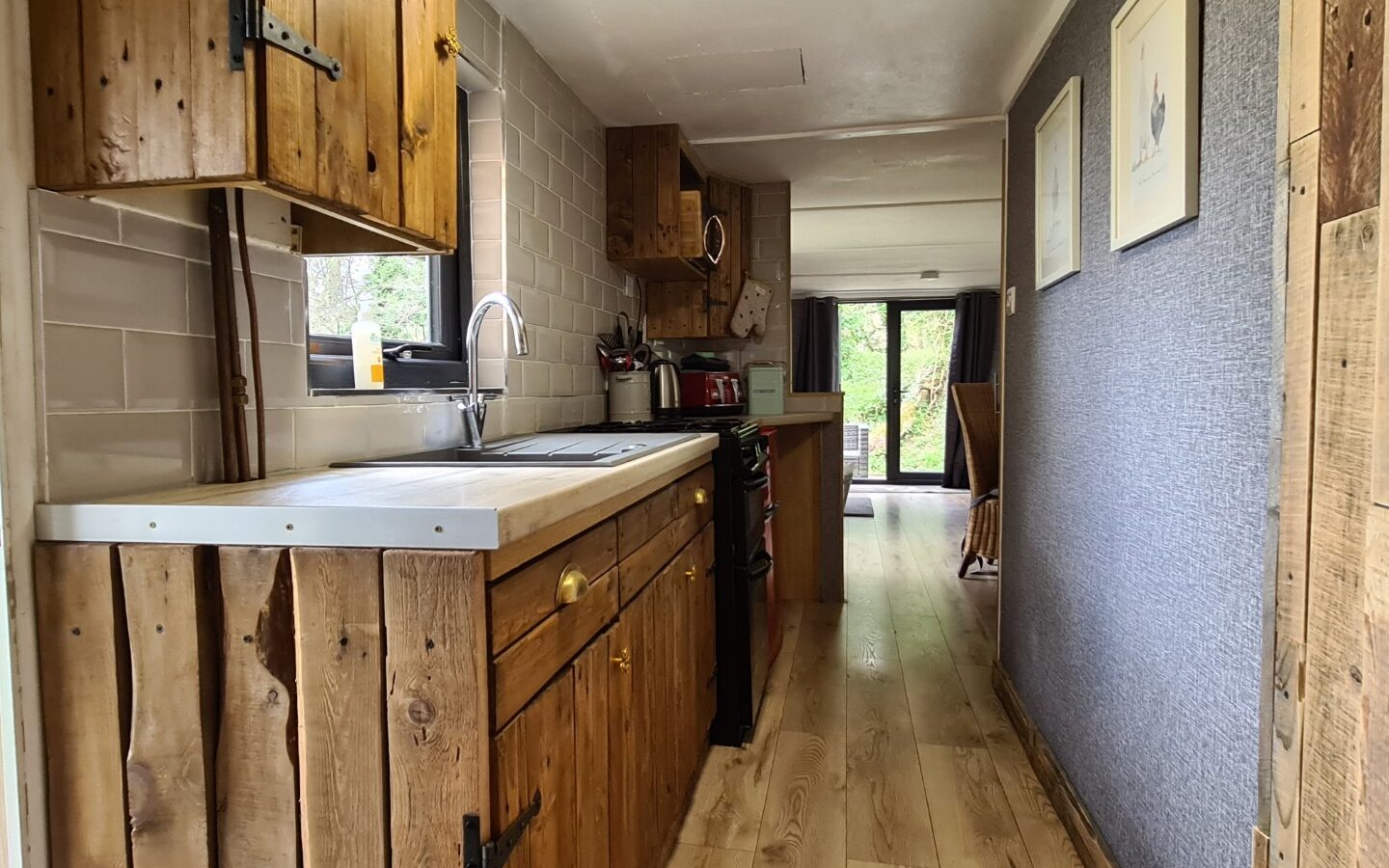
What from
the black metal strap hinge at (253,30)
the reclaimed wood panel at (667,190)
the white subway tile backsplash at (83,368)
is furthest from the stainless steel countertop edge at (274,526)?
the reclaimed wood panel at (667,190)

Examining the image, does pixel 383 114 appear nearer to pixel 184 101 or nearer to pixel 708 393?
pixel 184 101

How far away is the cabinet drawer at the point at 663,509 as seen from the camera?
138cm

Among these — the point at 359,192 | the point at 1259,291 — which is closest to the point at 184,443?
the point at 359,192

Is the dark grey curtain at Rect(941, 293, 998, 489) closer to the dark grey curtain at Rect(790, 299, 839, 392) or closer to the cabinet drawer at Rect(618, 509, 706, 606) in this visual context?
the dark grey curtain at Rect(790, 299, 839, 392)

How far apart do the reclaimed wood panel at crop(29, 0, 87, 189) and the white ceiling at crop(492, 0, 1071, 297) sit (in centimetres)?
131

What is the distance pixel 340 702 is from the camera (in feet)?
2.79

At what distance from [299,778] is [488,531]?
1.19ft

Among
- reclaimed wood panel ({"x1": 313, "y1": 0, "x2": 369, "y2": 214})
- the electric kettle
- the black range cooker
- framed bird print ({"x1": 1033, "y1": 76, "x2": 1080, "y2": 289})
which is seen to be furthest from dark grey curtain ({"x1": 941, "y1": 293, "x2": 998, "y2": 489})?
reclaimed wood panel ({"x1": 313, "y1": 0, "x2": 369, "y2": 214})

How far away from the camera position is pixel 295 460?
1.36m

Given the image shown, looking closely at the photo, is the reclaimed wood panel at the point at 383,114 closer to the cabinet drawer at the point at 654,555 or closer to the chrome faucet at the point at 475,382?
the chrome faucet at the point at 475,382

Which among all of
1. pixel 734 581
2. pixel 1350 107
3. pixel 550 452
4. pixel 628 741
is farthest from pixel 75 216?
pixel 734 581

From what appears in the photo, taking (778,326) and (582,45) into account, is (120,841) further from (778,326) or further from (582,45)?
(778,326)

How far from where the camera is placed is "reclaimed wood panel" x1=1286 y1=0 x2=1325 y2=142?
895 millimetres

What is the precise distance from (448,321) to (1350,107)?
1834 mm
